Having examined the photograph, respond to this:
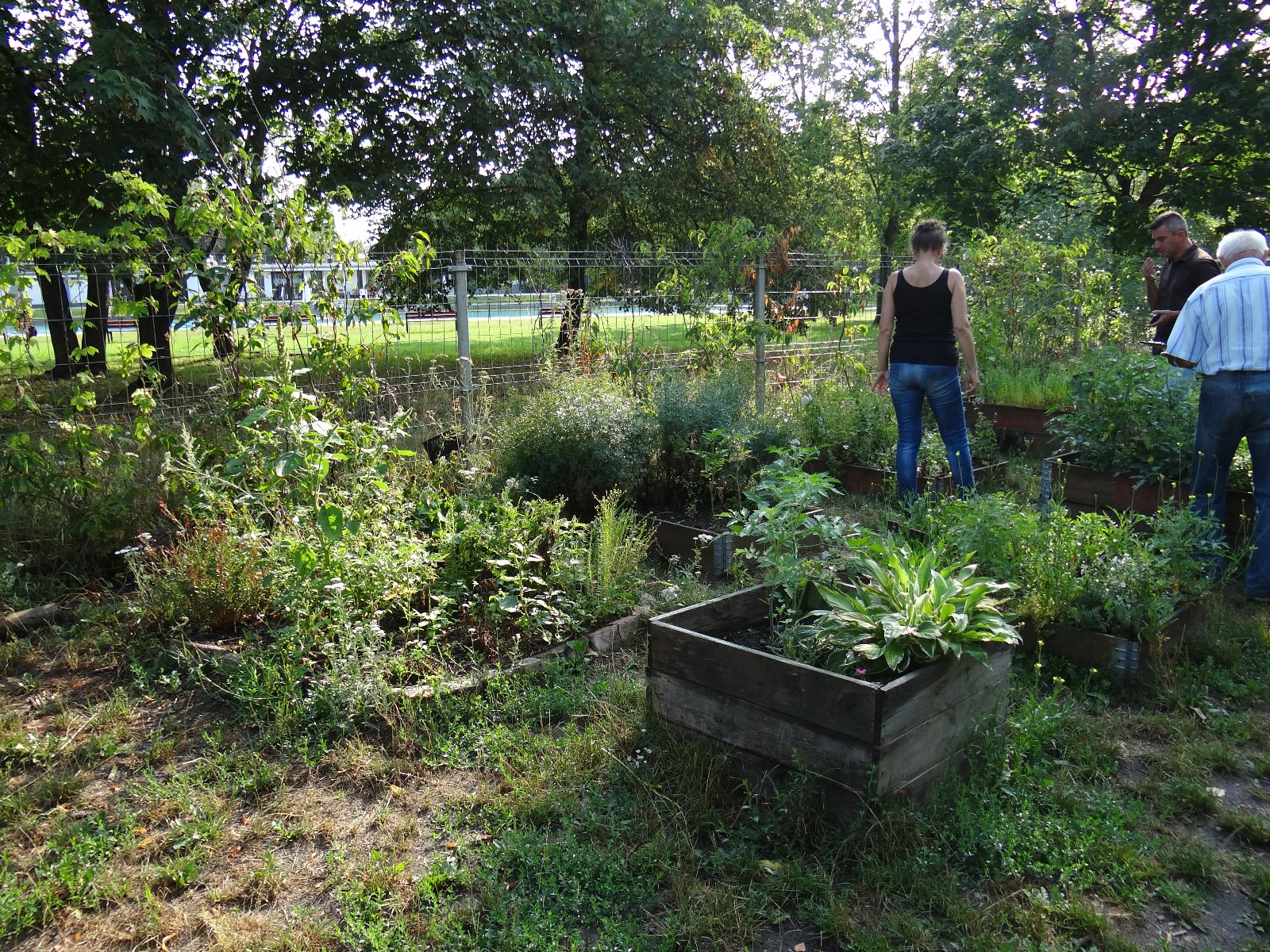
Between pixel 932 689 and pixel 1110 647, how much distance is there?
5.30 ft

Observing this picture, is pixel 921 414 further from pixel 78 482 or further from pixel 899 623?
pixel 78 482

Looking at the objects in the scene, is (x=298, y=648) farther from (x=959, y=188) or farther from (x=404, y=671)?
(x=959, y=188)

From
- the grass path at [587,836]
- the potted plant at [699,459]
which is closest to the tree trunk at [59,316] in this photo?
the grass path at [587,836]

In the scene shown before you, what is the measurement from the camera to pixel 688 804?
2.92 metres

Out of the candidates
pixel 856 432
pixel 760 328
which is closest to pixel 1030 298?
pixel 760 328

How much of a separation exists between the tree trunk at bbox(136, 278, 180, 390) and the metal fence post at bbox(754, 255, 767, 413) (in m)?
5.31

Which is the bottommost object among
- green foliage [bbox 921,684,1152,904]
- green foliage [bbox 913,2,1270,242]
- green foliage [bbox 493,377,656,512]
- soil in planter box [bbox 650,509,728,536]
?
green foliage [bbox 921,684,1152,904]

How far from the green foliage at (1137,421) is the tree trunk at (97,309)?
654 cm

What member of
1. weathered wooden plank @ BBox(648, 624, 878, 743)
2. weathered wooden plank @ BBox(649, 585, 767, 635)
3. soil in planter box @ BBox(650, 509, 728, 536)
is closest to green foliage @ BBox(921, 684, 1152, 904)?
weathered wooden plank @ BBox(648, 624, 878, 743)

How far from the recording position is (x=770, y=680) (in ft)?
9.42

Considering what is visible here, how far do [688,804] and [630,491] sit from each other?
323 cm

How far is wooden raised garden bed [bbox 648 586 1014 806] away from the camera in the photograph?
2.69 meters

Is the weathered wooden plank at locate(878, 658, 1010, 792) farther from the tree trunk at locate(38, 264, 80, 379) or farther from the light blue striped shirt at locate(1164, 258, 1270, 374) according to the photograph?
the tree trunk at locate(38, 264, 80, 379)

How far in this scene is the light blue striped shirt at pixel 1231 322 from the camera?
4.62 meters
